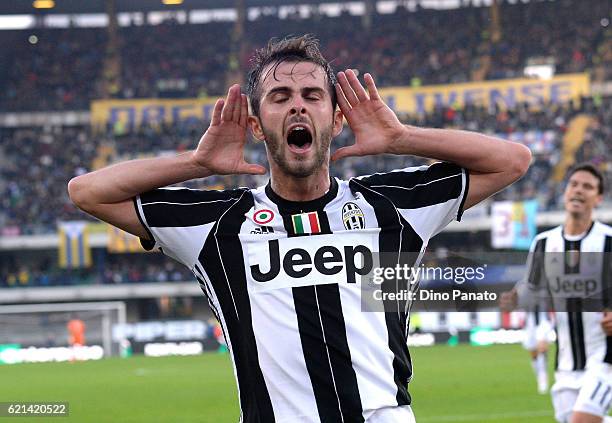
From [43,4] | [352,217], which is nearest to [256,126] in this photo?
[352,217]

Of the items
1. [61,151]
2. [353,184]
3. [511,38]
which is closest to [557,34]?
[511,38]

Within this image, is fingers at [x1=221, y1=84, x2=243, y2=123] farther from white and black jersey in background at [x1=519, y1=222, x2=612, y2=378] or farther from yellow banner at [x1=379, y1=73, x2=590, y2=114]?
yellow banner at [x1=379, y1=73, x2=590, y2=114]

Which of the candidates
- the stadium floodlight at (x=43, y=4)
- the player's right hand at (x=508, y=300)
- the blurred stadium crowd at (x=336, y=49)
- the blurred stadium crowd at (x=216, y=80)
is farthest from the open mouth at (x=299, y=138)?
the stadium floodlight at (x=43, y=4)

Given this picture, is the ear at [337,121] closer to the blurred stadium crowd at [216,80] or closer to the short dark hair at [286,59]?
the short dark hair at [286,59]

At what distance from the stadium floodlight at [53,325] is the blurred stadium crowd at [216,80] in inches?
248

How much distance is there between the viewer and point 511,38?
39938 mm

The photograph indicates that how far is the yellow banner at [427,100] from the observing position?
36375mm

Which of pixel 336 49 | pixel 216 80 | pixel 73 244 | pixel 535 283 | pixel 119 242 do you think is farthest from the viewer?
pixel 336 49

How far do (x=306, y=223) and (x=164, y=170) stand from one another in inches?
21.0

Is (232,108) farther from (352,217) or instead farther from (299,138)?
(352,217)

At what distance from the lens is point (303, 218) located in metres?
3.51

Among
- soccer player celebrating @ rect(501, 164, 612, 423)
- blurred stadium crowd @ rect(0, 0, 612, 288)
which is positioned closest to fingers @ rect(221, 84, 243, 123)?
soccer player celebrating @ rect(501, 164, 612, 423)

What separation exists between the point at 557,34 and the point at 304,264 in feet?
124

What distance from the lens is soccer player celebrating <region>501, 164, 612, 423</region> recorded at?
291 inches
